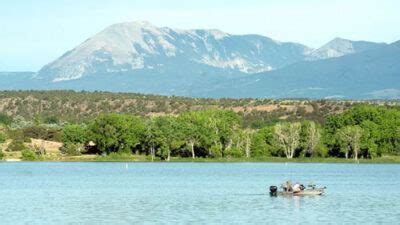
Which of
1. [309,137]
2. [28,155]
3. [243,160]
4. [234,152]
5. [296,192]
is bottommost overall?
[296,192]

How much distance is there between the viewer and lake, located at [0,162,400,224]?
6281cm

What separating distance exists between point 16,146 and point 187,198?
9066 centimetres

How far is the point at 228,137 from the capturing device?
158 m

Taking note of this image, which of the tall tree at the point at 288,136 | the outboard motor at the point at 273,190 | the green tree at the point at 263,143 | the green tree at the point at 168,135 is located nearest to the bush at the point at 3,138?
the green tree at the point at 168,135

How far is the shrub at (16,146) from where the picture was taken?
163 m

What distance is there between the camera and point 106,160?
157 meters

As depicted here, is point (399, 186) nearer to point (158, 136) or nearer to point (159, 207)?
A: point (159, 207)

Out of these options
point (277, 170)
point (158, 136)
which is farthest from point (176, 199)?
point (158, 136)

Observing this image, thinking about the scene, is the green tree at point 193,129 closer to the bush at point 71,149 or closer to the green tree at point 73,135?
the green tree at point 73,135

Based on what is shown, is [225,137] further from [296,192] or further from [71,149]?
[296,192]

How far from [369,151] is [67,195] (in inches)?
3225

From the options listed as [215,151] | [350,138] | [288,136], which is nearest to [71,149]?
[215,151]

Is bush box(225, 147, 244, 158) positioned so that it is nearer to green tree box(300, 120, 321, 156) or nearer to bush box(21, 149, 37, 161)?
green tree box(300, 120, 321, 156)

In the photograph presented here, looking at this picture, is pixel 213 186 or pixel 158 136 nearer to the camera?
pixel 213 186
